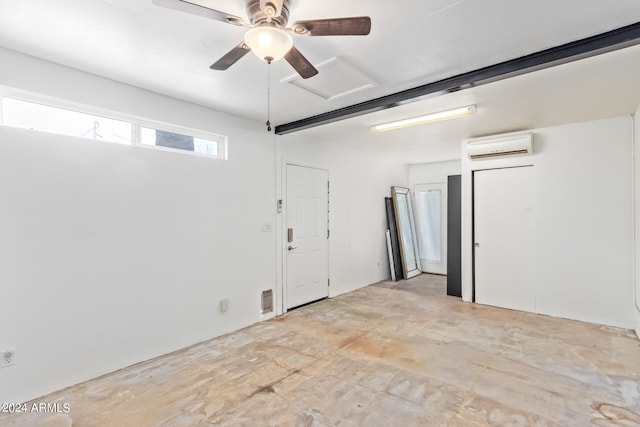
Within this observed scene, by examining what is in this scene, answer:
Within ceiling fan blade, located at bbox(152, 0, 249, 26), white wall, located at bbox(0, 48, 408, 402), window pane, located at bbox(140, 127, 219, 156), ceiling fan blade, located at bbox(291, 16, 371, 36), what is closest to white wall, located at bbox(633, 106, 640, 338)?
ceiling fan blade, located at bbox(291, 16, 371, 36)

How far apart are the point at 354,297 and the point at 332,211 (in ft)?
4.71

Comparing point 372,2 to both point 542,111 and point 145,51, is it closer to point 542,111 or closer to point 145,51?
point 145,51

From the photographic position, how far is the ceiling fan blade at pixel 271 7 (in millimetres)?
1499

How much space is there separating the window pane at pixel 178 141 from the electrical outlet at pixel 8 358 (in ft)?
6.20

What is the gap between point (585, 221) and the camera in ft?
12.6

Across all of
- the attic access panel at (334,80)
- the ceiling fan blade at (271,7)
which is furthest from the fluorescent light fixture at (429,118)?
the ceiling fan blade at (271,7)

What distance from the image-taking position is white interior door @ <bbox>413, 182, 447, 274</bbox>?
6.79m

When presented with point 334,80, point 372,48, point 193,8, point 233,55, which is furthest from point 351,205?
point 193,8

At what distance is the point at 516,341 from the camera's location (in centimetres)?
326

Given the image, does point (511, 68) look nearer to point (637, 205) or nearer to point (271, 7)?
point (271, 7)

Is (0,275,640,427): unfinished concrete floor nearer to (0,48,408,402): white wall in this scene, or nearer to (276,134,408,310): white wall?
(0,48,408,402): white wall

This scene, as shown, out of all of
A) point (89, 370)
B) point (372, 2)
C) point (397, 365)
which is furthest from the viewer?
point (397, 365)

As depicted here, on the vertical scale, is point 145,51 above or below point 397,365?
above

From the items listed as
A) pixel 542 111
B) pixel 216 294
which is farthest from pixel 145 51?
pixel 542 111
